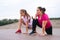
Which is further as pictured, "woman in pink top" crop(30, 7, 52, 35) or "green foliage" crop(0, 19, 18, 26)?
"green foliage" crop(0, 19, 18, 26)

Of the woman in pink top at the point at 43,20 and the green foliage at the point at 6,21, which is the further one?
the green foliage at the point at 6,21

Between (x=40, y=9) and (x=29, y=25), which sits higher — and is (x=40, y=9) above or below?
above

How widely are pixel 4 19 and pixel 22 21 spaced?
9507 mm

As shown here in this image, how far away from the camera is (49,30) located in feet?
34.2

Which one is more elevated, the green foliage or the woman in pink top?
the woman in pink top

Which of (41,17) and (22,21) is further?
(22,21)

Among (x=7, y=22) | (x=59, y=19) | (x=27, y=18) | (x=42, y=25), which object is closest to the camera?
(x=42, y=25)

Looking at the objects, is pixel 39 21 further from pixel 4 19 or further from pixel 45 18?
pixel 4 19

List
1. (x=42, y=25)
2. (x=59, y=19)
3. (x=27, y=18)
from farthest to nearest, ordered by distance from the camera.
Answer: (x=59, y=19) → (x=27, y=18) → (x=42, y=25)

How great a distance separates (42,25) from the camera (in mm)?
10180

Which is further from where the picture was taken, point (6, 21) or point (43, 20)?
point (6, 21)

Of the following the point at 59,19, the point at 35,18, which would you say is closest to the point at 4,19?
the point at 59,19

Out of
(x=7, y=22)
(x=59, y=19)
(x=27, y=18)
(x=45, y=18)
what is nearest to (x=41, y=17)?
(x=45, y=18)

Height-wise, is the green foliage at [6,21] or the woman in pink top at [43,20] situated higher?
the woman in pink top at [43,20]
